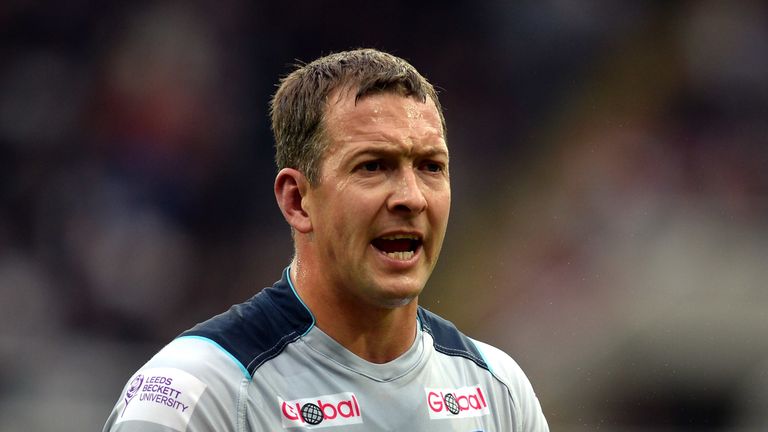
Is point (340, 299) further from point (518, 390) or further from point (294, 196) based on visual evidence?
point (518, 390)

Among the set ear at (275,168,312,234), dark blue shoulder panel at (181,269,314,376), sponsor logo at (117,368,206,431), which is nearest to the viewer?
sponsor logo at (117,368,206,431)

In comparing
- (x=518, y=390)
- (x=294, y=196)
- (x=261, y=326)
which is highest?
(x=294, y=196)

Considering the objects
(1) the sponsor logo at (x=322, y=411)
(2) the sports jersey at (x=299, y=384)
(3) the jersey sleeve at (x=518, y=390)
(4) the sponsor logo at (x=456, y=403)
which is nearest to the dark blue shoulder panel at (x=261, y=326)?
(2) the sports jersey at (x=299, y=384)

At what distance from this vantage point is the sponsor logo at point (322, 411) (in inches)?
114

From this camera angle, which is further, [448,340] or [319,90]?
[448,340]

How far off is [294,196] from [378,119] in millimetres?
361

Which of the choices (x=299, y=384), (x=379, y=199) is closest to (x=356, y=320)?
(x=299, y=384)

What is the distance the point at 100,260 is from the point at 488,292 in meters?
3.34

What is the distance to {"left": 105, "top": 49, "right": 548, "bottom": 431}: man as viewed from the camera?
113 inches

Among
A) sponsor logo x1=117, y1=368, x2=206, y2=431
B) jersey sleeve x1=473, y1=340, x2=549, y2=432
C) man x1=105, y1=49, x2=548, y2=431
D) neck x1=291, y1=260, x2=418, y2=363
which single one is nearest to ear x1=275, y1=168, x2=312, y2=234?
man x1=105, y1=49, x2=548, y2=431

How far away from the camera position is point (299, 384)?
2.98 m

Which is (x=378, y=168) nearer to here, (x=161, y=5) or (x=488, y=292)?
(x=488, y=292)

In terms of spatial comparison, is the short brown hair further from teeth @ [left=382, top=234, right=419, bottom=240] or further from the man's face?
teeth @ [left=382, top=234, right=419, bottom=240]

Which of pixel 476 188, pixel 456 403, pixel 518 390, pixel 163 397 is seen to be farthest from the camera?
pixel 476 188
